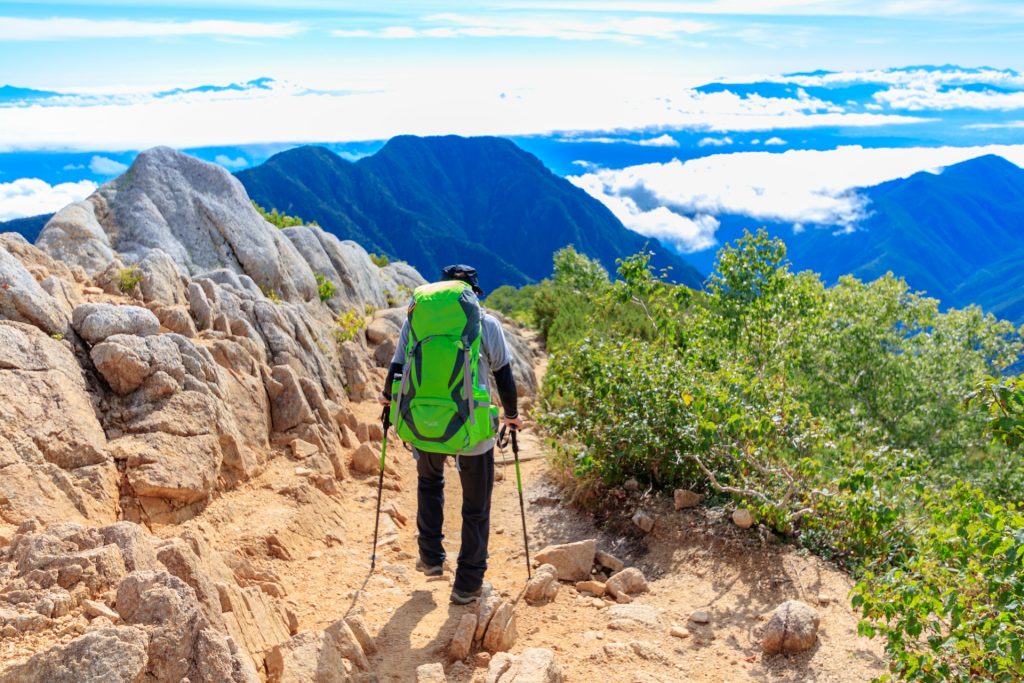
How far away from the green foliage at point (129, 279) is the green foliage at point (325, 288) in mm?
7274

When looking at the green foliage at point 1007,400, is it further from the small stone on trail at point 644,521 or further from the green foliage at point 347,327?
the green foliage at point 347,327

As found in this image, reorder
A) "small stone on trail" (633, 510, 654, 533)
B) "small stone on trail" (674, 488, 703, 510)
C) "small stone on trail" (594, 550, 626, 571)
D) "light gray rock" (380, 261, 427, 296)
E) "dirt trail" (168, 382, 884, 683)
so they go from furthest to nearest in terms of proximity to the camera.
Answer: "light gray rock" (380, 261, 427, 296)
"small stone on trail" (674, 488, 703, 510)
"small stone on trail" (633, 510, 654, 533)
"small stone on trail" (594, 550, 626, 571)
"dirt trail" (168, 382, 884, 683)

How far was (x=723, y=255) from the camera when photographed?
18.3 m

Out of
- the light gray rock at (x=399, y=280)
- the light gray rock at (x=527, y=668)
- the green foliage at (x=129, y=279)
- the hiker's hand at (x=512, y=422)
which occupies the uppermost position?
the green foliage at (x=129, y=279)

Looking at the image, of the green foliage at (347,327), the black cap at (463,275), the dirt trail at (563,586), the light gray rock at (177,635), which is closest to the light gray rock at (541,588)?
the dirt trail at (563,586)

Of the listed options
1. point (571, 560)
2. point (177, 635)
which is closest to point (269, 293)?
point (571, 560)

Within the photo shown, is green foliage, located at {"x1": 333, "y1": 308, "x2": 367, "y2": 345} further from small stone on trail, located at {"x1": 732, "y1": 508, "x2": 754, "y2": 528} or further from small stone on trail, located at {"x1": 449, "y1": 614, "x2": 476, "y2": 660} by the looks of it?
small stone on trail, located at {"x1": 449, "y1": 614, "x2": 476, "y2": 660}

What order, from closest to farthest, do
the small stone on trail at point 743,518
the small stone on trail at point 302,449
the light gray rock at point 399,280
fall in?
the small stone on trail at point 743,518 → the small stone on trail at point 302,449 → the light gray rock at point 399,280

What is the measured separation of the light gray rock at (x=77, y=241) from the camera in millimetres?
14508

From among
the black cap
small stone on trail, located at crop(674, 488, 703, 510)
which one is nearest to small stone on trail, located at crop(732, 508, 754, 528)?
small stone on trail, located at crop(674, 488, 703, 510)

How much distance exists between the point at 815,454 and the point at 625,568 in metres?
3.41

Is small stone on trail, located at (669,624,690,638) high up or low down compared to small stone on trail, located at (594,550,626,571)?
up

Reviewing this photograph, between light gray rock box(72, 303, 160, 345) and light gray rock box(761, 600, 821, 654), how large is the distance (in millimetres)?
8641

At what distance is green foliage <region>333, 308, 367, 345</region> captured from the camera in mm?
17953
